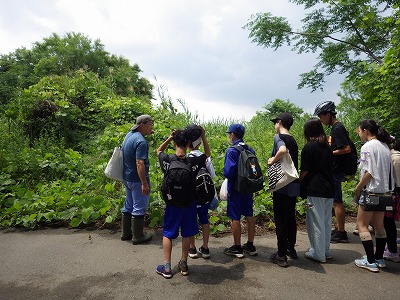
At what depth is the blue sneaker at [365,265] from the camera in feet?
10.9

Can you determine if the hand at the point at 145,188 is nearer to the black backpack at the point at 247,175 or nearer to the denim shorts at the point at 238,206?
the denim shorts at the point at 238,206

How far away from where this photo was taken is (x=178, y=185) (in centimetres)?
315

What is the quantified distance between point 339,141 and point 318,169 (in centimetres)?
78

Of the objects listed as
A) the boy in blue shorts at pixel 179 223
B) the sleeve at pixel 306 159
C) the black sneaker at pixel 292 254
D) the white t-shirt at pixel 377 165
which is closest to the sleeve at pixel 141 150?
the boy in blue shorts at pixel 179 223

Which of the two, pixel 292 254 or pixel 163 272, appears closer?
pixel 163 272

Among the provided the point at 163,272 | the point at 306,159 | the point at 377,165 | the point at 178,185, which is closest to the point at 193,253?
the point at 163,272

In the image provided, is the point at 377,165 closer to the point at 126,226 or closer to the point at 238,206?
the point at 238,206

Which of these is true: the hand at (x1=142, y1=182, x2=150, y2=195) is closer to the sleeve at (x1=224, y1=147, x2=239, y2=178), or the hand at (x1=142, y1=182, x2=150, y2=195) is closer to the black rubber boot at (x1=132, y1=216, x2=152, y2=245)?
the black rubber boot at (x1=132, y1=216, x2=152, y2=245)

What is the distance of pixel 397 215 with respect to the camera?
369 cm

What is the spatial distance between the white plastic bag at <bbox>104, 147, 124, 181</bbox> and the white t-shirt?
3.33 meters

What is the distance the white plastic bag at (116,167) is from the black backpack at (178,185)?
4.57 feet

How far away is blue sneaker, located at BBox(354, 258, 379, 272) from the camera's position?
3.31 m

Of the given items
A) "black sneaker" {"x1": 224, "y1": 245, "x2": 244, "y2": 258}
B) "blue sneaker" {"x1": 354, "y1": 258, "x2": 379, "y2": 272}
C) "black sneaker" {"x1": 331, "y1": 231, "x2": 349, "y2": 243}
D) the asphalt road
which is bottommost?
the asphalt road

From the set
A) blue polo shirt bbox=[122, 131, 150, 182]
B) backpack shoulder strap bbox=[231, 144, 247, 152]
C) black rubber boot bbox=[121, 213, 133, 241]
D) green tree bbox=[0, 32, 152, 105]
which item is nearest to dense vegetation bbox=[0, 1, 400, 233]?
black rubber boot bbox=[121, 213, 133, 241]
